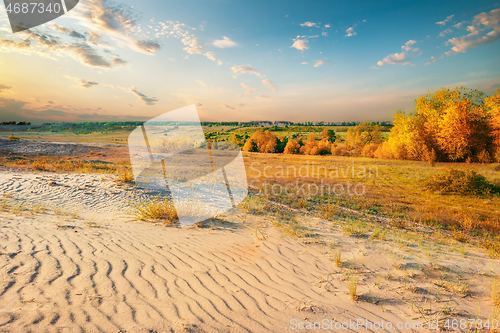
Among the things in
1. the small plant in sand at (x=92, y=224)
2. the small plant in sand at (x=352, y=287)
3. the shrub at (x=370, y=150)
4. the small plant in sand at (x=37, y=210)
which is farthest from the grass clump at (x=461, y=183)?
the shrub at (x=370, y=150)

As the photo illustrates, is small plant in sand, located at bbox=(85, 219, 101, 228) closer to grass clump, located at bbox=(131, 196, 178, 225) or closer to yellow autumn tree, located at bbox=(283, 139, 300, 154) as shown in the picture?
grass clump, located at bbox=(131, 196, 178, 225)

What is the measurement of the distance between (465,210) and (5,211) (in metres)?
18.3

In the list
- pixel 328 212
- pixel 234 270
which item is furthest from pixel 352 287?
pixel 328 212

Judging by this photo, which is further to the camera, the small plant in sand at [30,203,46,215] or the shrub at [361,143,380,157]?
the shrub at [361,143,380,157]

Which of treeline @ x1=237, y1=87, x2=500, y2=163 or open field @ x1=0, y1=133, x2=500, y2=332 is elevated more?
treeline @ x1=237, y1=87, x2=500, y2=163

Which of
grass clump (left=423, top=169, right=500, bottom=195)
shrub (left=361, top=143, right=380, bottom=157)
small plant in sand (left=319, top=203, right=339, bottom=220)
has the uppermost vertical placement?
shrub (left=361, top=143, right=380, bottom=157)

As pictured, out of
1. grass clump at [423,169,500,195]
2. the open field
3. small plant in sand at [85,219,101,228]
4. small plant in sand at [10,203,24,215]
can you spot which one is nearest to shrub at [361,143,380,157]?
grass clump at [423,169,500,195]

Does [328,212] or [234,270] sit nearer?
[234,270]

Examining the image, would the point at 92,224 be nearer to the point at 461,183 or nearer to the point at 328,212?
the point at 328,212

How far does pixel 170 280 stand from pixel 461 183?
17.1 m

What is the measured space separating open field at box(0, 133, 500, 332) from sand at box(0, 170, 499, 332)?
0.02m

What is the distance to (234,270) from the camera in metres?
3.96

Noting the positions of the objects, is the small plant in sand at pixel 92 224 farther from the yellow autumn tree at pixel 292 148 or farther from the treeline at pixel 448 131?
the yellow autumn tree at pixel 292 148

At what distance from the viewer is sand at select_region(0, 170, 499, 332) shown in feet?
8.18
